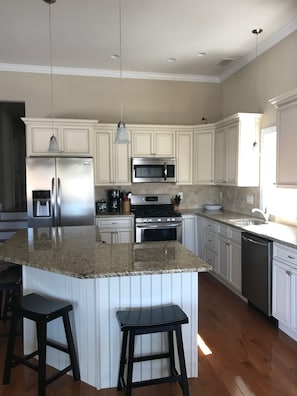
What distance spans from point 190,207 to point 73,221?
2.16 m

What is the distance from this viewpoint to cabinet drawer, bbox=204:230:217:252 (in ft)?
15.4

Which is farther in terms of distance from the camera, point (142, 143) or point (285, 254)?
point (142, 143)

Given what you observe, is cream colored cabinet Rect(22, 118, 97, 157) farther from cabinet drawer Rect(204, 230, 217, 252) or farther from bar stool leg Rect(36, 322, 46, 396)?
bar stool leg Rect(36, 322, 46, 396)

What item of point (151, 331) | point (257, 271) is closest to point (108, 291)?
point (151, 331)

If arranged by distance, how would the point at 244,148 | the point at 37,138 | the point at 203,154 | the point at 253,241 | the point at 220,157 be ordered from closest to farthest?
the point at 253,241
the point at 244,148
the point at 37,138
the point at 220,157
the point at 203,154

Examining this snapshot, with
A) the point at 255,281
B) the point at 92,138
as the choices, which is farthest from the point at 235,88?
the point at 255,281

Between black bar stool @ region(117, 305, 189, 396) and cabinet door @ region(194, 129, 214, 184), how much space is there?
346cm

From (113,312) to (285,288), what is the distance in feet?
5.47

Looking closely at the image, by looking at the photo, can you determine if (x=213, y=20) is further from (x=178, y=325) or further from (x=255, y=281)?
(x=178, y=325)

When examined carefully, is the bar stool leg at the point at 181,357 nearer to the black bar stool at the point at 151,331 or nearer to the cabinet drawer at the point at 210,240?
the black bar stool at the point at 151,331

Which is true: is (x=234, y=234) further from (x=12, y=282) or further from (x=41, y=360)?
(x=41, y=360)

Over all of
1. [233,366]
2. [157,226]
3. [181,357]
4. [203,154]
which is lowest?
[233,366]

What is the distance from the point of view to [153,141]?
17.6 feet

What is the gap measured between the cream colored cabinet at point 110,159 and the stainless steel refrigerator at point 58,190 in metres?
0.53
